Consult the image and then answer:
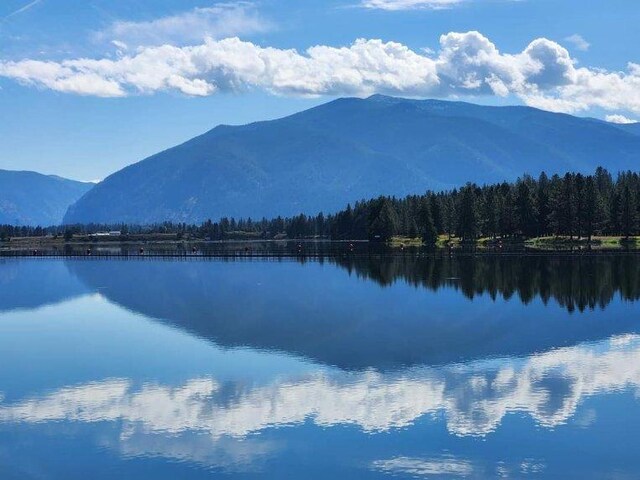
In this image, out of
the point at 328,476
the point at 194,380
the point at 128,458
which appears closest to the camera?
the point at 328,476

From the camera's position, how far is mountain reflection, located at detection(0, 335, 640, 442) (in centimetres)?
3794

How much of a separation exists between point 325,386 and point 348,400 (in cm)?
360

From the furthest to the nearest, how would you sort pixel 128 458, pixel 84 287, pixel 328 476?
pixel 84 287 < pixel 128 458 < pixel 328 476

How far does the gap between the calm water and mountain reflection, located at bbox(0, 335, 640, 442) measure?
0.57 feet

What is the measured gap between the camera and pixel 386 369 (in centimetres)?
5016

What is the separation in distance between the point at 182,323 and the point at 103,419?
117ft

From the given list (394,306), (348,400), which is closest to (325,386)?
(348,400)

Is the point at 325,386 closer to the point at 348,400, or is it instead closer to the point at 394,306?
the point at 348,400

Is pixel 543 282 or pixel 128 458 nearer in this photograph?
pixel 128 458

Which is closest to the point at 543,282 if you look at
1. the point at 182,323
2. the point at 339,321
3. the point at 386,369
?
the point at 339,321

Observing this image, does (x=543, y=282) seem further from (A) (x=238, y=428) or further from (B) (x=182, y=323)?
(A) (x=238, y=428)

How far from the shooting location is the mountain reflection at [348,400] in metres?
37.9

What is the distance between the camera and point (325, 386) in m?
45.6

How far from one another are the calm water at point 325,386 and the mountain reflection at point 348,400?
0.57ft
